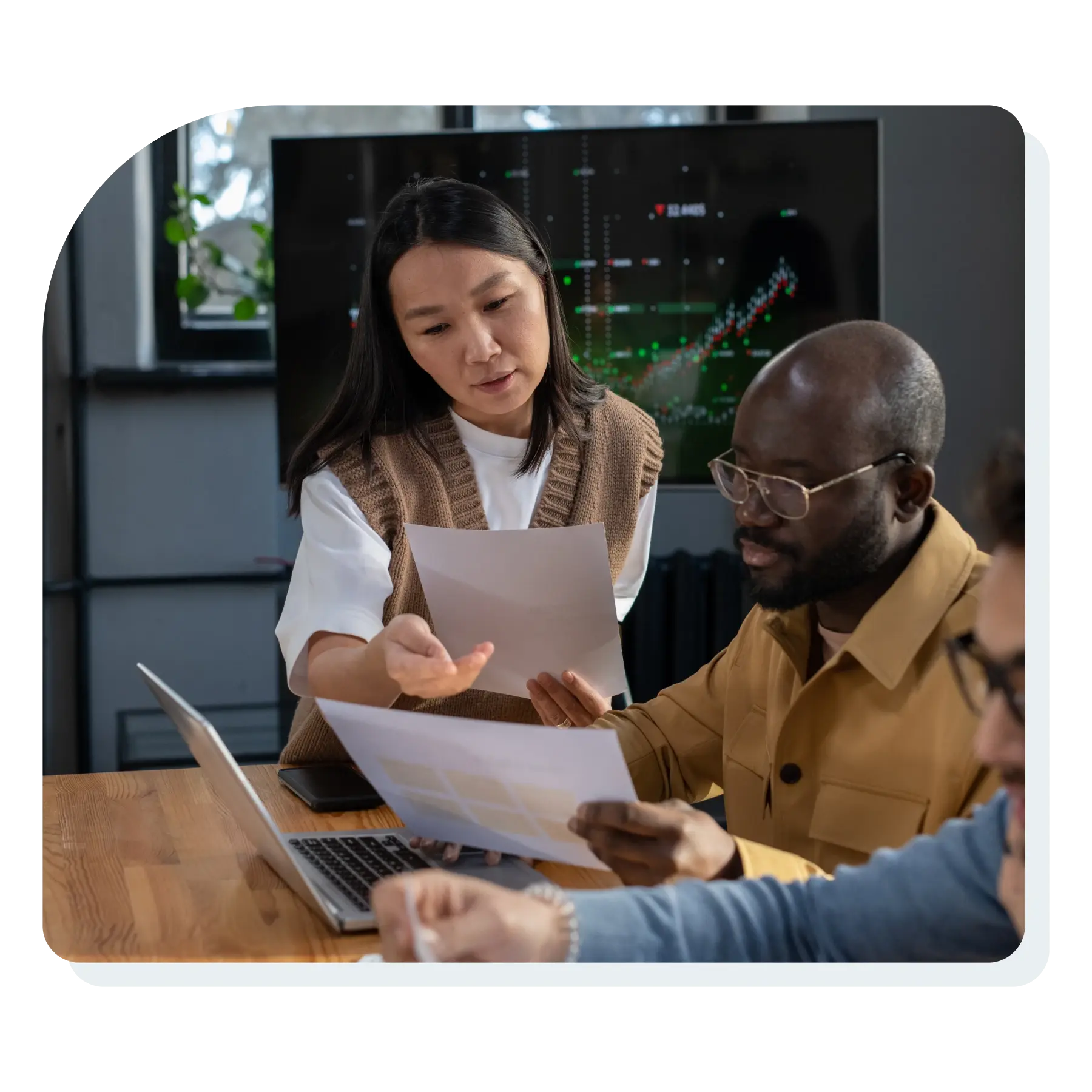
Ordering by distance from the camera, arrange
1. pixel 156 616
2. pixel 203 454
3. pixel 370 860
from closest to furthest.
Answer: pixel 370 860 < pixel 156 616 < pixel 203 454

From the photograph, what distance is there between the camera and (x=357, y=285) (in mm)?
1397

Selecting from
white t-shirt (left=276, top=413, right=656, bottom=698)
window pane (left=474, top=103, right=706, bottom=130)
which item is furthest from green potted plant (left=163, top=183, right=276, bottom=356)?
white t-shirt (left=276, top=413, right=656, bottom=698)

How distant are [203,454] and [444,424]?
1175mm

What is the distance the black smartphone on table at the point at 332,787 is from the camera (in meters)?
1.13

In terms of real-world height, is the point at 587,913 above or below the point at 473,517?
below

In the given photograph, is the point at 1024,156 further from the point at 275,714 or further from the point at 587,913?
the point at 275,714

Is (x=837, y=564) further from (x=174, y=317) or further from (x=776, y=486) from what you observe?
(x=174, y=317)

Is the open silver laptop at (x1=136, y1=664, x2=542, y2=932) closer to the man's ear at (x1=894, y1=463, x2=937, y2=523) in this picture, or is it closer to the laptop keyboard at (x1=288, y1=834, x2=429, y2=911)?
the laptop keyboard at (x1=288, y1=834, x2=429, y2=911)

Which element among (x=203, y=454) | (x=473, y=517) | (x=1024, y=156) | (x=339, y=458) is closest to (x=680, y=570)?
(x=473, y=517)

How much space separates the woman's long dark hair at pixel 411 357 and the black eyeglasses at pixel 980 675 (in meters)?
0.34

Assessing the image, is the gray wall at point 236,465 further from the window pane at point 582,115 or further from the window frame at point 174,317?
the window pane at point 582,115

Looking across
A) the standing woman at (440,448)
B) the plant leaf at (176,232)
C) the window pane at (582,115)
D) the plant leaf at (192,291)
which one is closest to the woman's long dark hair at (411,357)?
the standing woman at (440,448)

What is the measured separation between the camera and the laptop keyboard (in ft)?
3.02

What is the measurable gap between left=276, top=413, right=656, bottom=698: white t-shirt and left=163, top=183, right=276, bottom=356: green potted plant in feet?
1.42
